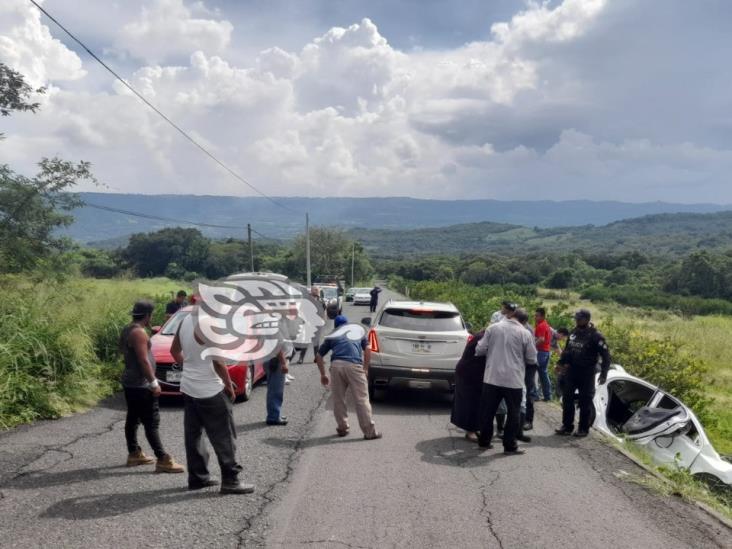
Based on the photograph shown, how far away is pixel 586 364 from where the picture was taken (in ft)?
27.9

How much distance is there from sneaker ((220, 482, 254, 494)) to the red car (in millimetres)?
4001

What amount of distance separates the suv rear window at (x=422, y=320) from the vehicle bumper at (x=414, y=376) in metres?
0.70

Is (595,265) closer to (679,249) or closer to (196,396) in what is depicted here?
(679,249)

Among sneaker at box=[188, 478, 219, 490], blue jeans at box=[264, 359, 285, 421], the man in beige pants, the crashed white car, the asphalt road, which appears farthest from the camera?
blue jeans at box=[264, 359, 285, 421]

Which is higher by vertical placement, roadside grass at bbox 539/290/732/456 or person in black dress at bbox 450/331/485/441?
person in black dress at bbox 450/331/485/441

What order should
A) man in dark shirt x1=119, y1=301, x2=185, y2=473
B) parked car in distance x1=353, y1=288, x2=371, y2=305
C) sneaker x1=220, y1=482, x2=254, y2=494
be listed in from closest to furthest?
sneaker x1=220, y1=482, x2=254, y2=494 < man in dark shirt x1=119, y1=301, x2=185, y2=473 < parked car in distance x1=353, y1=288, x2=371, y2=305

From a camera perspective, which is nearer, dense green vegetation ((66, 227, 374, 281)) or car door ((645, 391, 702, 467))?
car door ((645, 391, 702, 467))

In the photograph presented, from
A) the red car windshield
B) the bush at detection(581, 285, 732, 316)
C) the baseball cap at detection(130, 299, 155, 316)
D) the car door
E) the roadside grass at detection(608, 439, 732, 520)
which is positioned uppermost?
the baseball cap at detection(130, 299, 155, 316)

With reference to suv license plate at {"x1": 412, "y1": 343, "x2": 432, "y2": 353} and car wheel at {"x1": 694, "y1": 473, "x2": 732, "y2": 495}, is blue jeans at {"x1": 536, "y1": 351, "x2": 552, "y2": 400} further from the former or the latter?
car wheel at {"x1": 694, "y1": 473, "x2": 732, "y2": 495}

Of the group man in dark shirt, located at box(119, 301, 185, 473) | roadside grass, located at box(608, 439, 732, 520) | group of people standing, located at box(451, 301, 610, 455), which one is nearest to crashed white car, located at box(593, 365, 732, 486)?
roadside grass, located at box(608, 439, 732, 520)

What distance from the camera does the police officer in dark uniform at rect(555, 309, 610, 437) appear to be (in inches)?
333

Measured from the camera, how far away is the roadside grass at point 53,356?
8.70 m

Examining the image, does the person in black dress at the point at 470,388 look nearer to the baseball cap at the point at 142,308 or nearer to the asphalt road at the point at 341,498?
the asphalt road at the point at 341,498

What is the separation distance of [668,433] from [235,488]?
640 centimetres
